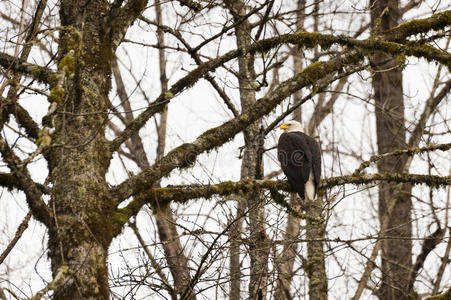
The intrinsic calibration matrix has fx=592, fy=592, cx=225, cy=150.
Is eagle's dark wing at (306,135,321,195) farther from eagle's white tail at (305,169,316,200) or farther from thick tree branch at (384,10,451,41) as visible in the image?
thick tree branch at (384,10,451,41)

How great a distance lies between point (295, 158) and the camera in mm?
6773

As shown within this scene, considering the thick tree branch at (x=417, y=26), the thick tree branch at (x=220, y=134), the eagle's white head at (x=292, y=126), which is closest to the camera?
the thick tree branch at (x=220, y=134)

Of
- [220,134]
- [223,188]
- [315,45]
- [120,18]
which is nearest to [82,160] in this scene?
[220,134]

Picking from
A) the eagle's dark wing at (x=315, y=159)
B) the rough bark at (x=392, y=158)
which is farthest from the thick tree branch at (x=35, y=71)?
the rough bark at (x=392, y=158)

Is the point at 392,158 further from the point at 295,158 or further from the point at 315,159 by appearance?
the point at 295,158

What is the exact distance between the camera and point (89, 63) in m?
4.03

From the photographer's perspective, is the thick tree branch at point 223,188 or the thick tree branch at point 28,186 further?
the thick tree branch at point 223,188

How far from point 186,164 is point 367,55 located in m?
1.70

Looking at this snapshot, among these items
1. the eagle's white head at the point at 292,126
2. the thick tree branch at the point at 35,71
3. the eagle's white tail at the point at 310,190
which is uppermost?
the eagle's white head at the point at 292,126

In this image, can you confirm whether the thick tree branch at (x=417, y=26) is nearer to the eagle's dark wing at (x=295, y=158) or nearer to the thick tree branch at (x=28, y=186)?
the eagle's dark wing at (x=295, y=158)

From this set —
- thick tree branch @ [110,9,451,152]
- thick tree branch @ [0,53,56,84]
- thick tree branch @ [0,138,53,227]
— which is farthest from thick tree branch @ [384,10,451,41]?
thick tree branch @ [0,138,53,227]

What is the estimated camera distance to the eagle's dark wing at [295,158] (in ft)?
19.9

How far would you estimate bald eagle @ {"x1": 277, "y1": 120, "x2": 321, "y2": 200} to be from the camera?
605cm

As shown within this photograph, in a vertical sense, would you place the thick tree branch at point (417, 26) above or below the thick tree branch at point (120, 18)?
above
